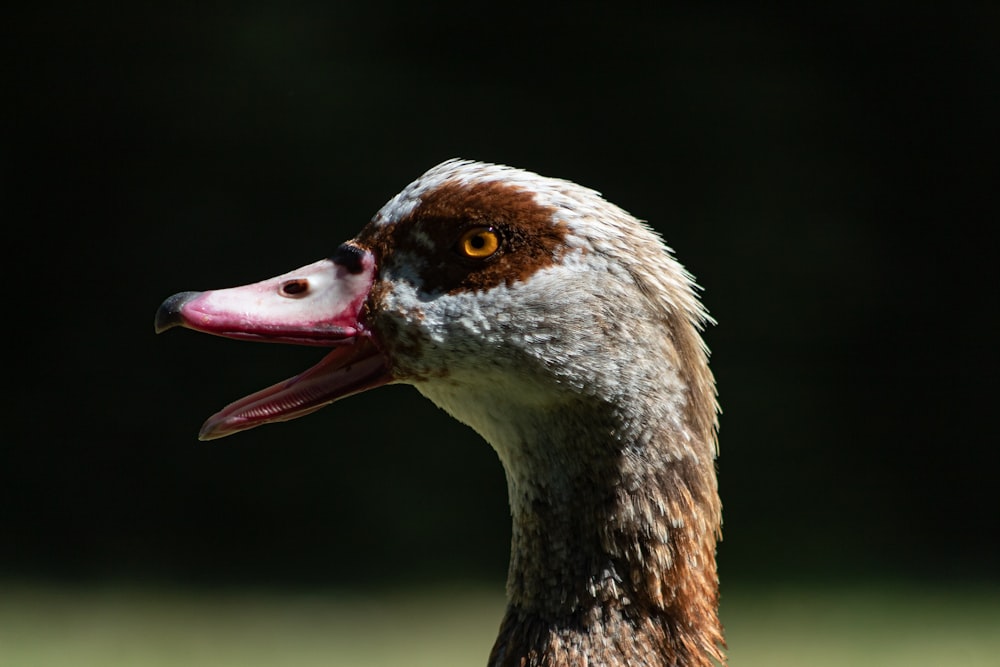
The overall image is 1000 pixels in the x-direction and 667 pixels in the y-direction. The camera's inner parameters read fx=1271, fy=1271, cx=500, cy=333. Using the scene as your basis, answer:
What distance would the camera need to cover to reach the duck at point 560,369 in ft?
6.30

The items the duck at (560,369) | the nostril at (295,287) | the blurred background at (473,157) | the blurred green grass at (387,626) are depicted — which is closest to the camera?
the duck at (560,369)

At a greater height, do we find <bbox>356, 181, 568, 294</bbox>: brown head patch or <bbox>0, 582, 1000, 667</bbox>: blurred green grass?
<bbox>356, 181, 568, 294</bbox>: brown head patch

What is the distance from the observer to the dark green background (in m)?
5.65

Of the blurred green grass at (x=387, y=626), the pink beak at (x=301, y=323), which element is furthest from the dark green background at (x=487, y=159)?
the pink beak at (x=301, y=323)

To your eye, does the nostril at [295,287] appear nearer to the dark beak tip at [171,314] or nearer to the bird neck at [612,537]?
the dark beak tip at [171,314]

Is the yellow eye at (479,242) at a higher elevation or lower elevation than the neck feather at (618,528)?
higher

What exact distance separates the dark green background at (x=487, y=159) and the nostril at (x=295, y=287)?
3498 millimetres

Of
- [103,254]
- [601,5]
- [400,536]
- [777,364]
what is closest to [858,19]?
[601,5]

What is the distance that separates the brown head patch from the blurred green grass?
263 cm

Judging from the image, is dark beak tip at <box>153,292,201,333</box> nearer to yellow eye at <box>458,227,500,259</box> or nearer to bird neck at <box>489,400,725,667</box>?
yellow eye at <box>458,227,500,259</box>

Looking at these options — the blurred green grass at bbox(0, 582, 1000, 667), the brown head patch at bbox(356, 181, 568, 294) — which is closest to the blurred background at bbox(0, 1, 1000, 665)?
the blurred green grass at bbox(0, 582, 1000, 667)

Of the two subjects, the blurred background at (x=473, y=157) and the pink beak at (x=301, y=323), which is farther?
the blurred background at (x=473, y=157)

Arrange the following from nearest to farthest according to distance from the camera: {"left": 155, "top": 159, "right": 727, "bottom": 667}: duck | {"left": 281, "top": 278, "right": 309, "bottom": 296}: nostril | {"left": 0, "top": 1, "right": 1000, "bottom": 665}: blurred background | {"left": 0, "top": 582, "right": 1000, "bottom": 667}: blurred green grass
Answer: {"left": 155, "top": 159, "right": 727, "bottom": 667}: duck < {"left": 281, "top": 278, "right": 309, "bottom": 296}: nostril < {"left": 0, "top": 582, "right": 1000, "bottom": 667}: blurred green grass < {"left": 0, "top": 1, "right": 1000, "bottom": 665}: blurred background

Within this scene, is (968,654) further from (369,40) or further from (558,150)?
(369,40)
